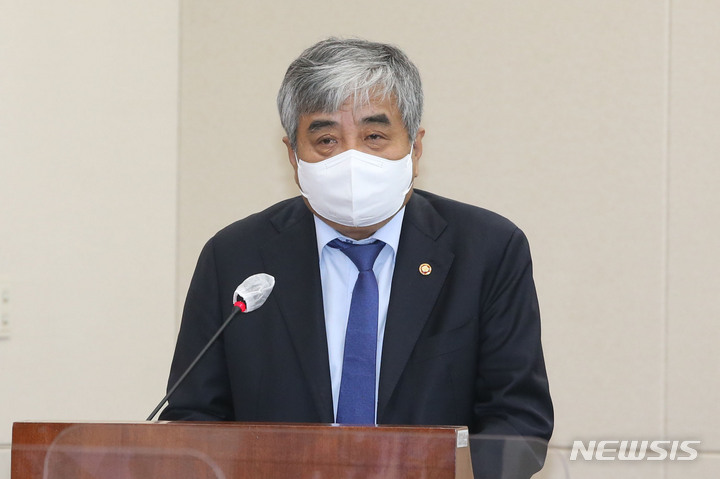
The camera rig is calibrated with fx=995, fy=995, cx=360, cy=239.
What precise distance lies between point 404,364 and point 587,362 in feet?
4.08

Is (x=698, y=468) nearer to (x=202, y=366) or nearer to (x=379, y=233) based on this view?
(x=379, y=233)

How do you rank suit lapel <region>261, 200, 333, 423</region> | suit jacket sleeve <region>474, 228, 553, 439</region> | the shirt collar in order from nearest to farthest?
1. suit jacket sleeve <region>474, 228, 553, 439</region>
2. suit lapel <region>261, 200, 333, 423</region>
3. the shirt collar

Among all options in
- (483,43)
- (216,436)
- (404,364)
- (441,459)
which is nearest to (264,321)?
(404,364)

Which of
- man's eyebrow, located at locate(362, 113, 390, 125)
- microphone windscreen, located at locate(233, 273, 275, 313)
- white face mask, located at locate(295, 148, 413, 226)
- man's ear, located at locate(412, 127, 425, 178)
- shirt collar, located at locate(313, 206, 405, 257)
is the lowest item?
microphone windscreen, located at locate(233, 273, 275, 313)

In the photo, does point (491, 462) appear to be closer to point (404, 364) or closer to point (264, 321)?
point (404, 364)

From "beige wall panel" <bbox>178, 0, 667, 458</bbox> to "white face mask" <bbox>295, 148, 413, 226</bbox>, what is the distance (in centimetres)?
115

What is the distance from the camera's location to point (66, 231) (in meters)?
3.05

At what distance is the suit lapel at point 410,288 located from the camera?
71.7 inches

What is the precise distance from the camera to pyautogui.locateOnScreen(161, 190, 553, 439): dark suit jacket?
1824mm

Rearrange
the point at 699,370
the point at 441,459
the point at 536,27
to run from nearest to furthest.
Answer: the point at 441,459, the point at 699,370, the point at 536,27

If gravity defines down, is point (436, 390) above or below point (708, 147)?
below

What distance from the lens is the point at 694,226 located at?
2803 millimetres

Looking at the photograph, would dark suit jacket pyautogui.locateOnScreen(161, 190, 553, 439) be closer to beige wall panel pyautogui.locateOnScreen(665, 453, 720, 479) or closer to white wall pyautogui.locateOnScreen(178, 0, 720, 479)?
white wall pyautogui.locateOnScreen(178, 0, 720, 479)

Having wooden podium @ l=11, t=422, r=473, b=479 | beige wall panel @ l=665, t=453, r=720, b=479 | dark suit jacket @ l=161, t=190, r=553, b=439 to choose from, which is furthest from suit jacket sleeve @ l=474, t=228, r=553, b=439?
beige wall panel @ l=665, t=453, r=720, b=479
